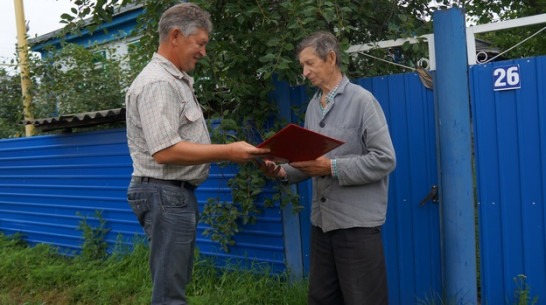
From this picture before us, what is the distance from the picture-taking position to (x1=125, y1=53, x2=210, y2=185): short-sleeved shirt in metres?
2.29

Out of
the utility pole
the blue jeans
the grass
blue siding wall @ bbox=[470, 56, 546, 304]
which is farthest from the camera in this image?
the utility pole

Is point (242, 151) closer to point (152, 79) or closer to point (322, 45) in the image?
point (152, 79)

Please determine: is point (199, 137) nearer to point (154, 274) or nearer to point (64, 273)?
point (154, 274)

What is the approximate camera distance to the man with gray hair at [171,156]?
2.32m

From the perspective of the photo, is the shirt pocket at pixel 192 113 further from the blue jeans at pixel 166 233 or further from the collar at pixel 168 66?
the blue jeans at pixel 166 233

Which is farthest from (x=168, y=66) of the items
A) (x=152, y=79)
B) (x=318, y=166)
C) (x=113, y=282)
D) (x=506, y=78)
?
(x=113, y=282)

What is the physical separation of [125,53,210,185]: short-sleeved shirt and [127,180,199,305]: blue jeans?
8 centimetres

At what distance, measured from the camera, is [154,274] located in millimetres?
2473

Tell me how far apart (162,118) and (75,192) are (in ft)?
14.1

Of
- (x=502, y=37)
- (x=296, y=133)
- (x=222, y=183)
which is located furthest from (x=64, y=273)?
(x=502, y=37)

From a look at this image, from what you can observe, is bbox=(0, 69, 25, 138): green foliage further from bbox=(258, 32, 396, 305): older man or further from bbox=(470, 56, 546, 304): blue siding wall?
bbox=(470, 56, 546, 304): blue siding wall

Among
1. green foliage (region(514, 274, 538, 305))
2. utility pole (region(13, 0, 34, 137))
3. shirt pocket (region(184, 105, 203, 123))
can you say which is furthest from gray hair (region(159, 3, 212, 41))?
utility pole (region(13, 0, 34, 137))

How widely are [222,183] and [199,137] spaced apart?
6.30ft

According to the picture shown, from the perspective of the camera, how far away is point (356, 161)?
8.07 feet
